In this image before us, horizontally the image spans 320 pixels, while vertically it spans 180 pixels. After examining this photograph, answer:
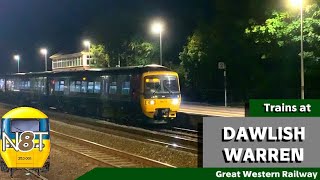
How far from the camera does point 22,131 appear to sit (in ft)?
39.0

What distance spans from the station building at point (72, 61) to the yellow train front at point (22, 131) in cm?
6483

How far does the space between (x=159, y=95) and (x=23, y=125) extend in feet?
44.0

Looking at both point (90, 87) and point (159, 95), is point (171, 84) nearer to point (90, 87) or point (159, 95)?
point (159, 95)

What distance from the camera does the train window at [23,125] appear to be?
1191 centimetres

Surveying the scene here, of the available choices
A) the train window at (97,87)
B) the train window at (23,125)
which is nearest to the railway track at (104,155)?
the train window at (23,125)

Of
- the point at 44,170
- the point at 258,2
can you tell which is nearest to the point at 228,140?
the point at 44,170

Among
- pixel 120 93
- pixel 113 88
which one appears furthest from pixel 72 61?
pixel 120 93

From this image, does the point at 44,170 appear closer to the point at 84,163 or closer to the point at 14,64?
the point at 84,163

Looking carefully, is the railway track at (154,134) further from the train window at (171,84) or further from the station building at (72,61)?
the station building at (72,61)

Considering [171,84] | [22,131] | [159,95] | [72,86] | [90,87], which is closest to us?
[22,131]

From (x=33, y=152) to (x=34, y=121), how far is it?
2.66ft

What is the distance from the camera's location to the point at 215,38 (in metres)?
44.5

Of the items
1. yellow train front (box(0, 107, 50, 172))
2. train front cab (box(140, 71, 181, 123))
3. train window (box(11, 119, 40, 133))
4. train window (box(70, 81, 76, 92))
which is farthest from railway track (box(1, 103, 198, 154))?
train window (box(11, 119, 40, 133))

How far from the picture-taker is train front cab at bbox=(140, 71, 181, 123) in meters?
24.7
